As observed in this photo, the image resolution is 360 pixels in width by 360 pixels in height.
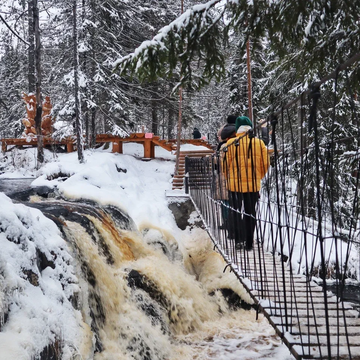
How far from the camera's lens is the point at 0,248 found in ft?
8.92

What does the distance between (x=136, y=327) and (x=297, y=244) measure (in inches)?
149

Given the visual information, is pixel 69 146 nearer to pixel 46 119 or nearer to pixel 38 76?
pixel 46 119

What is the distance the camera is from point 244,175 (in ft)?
12.6

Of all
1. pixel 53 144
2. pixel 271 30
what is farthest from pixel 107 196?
pixel 53 144

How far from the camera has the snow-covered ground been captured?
248cm

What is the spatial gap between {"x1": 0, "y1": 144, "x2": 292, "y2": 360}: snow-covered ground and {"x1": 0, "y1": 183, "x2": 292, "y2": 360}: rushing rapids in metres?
0.01

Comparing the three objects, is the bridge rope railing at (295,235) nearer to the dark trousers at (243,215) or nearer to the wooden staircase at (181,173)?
the dark trousers at (243,215)

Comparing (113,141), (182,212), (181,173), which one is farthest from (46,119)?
(182,212)

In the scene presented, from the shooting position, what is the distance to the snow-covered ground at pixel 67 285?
2484 mm

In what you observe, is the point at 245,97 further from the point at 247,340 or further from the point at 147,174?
the point at 247,340

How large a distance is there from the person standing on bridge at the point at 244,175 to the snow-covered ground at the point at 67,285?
1.72 metres

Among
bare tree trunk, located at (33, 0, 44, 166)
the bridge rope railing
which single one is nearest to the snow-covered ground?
the bridge rope railing

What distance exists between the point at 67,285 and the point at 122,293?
131 centimetres

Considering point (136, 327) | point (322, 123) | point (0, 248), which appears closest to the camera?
point (0, 248)
